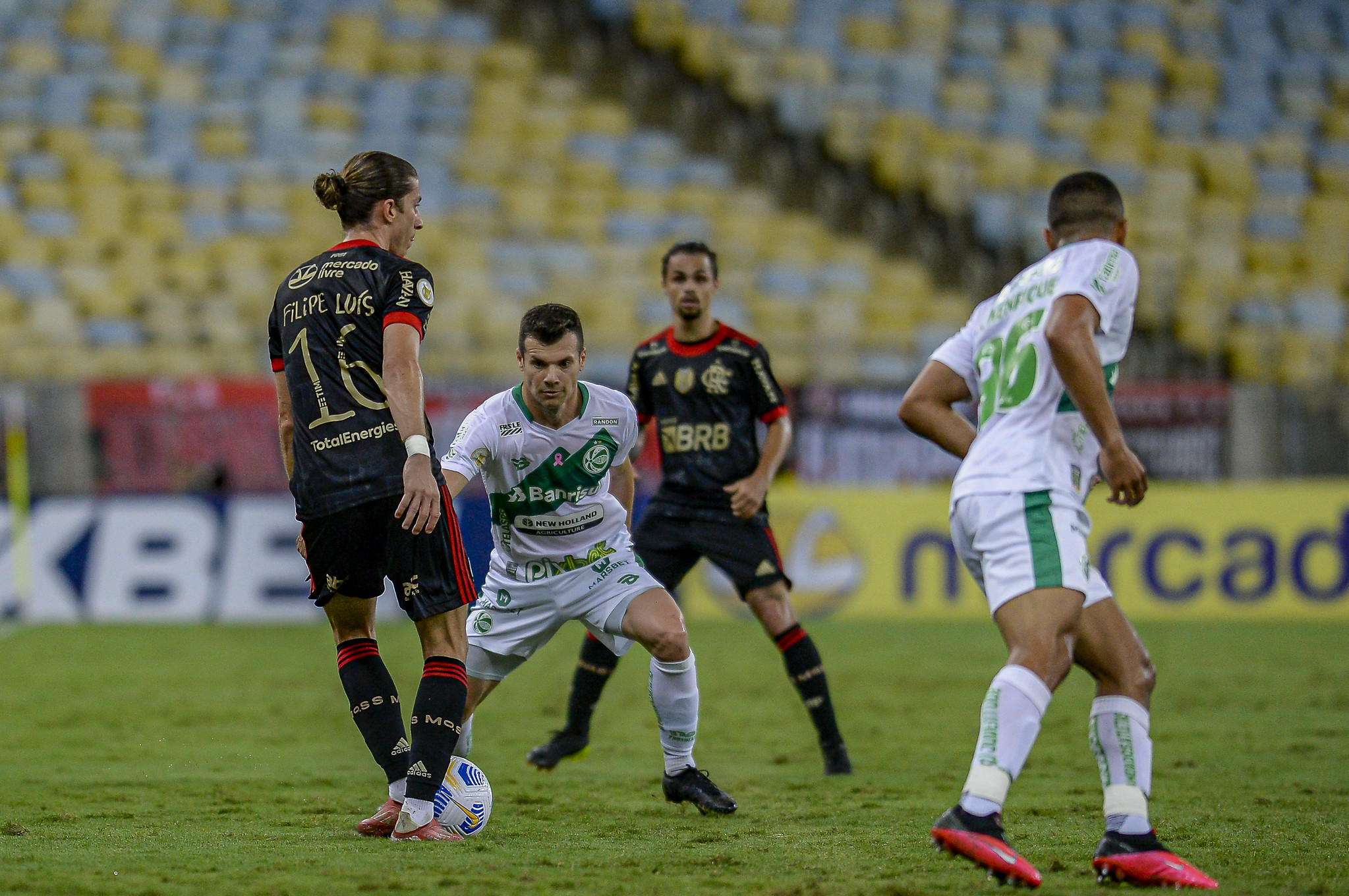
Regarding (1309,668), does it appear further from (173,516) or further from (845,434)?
(173,516)

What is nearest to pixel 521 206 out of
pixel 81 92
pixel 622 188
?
pixel 622 188

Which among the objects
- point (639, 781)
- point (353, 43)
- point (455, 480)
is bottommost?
point (639, 781)

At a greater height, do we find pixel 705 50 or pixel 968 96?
pixel 705 50

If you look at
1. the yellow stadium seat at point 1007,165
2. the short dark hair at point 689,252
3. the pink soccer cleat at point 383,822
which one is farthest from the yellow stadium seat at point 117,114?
the pink soccer cleat at point 383,822

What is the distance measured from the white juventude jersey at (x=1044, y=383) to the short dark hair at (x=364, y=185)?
77.0 inches

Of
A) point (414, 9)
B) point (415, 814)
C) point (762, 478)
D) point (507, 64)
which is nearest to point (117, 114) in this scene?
point (414, 9)

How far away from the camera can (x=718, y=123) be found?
18.8 m

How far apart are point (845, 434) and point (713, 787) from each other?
843 cm

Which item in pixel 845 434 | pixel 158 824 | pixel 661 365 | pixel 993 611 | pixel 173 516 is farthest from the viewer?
pixel 845 434

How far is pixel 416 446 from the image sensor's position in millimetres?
4801

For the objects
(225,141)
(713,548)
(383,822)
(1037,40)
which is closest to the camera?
(383,822)

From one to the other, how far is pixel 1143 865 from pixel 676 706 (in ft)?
→ 6.22

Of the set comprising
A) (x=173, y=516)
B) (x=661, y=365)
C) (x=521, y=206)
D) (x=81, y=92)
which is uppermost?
(x=81, y=92)

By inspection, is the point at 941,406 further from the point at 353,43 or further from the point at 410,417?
the point at 353,43
